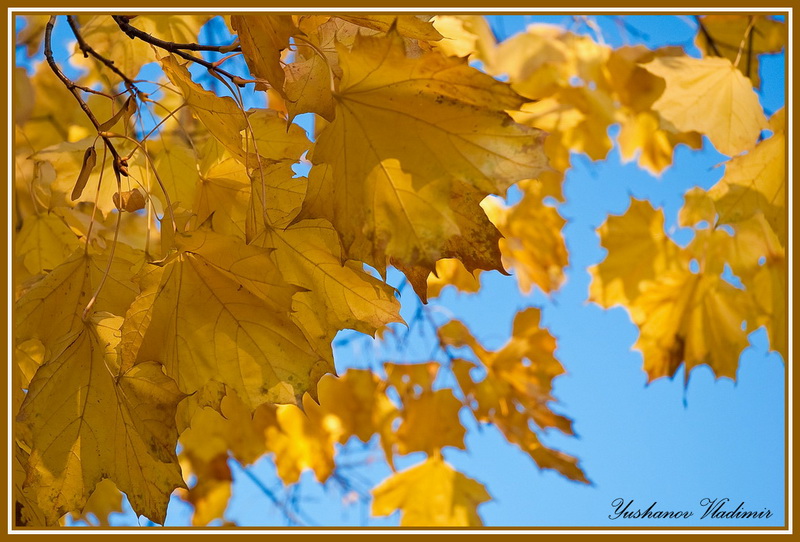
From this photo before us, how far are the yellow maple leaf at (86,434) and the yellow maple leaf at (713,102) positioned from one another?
125 centimetres

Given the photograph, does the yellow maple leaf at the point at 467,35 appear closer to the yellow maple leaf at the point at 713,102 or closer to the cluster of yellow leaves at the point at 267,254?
the yellow maple leaf at the point at 713,102

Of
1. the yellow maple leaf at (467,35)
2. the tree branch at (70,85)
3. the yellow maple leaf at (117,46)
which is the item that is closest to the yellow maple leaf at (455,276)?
the yellow maple leaf at (467,35)

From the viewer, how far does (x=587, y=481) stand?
228cm

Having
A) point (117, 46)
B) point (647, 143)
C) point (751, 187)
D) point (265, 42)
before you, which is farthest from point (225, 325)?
point (647, 143)

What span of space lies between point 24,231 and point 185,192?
33 cm

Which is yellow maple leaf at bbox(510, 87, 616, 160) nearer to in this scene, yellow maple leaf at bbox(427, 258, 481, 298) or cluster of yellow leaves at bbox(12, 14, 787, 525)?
yellow maple leaf at bbox(427, 258, 481, 298)

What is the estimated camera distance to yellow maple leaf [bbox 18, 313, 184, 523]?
757 millimetres

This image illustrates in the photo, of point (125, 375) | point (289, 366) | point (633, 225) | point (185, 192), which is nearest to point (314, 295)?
point (289, 366)

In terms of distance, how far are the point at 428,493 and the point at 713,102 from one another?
64.2 inches

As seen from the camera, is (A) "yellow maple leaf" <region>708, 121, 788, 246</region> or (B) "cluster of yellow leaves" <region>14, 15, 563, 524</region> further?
(A) "yellow maple leaf" <region>708, 121, 788, 246</region>

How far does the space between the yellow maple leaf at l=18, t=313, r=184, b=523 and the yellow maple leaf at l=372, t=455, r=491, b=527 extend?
1727 millimetres

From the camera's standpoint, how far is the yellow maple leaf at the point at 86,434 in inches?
29.8

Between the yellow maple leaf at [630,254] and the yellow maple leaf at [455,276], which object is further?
the yellow maple leaf at [455,276]

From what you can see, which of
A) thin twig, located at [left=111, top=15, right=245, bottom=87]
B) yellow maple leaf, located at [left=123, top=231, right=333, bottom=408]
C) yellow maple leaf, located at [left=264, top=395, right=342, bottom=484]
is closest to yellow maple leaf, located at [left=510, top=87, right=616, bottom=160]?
yellow maple leaf, located at [left=264, top=395, right=342, bottom=484]
